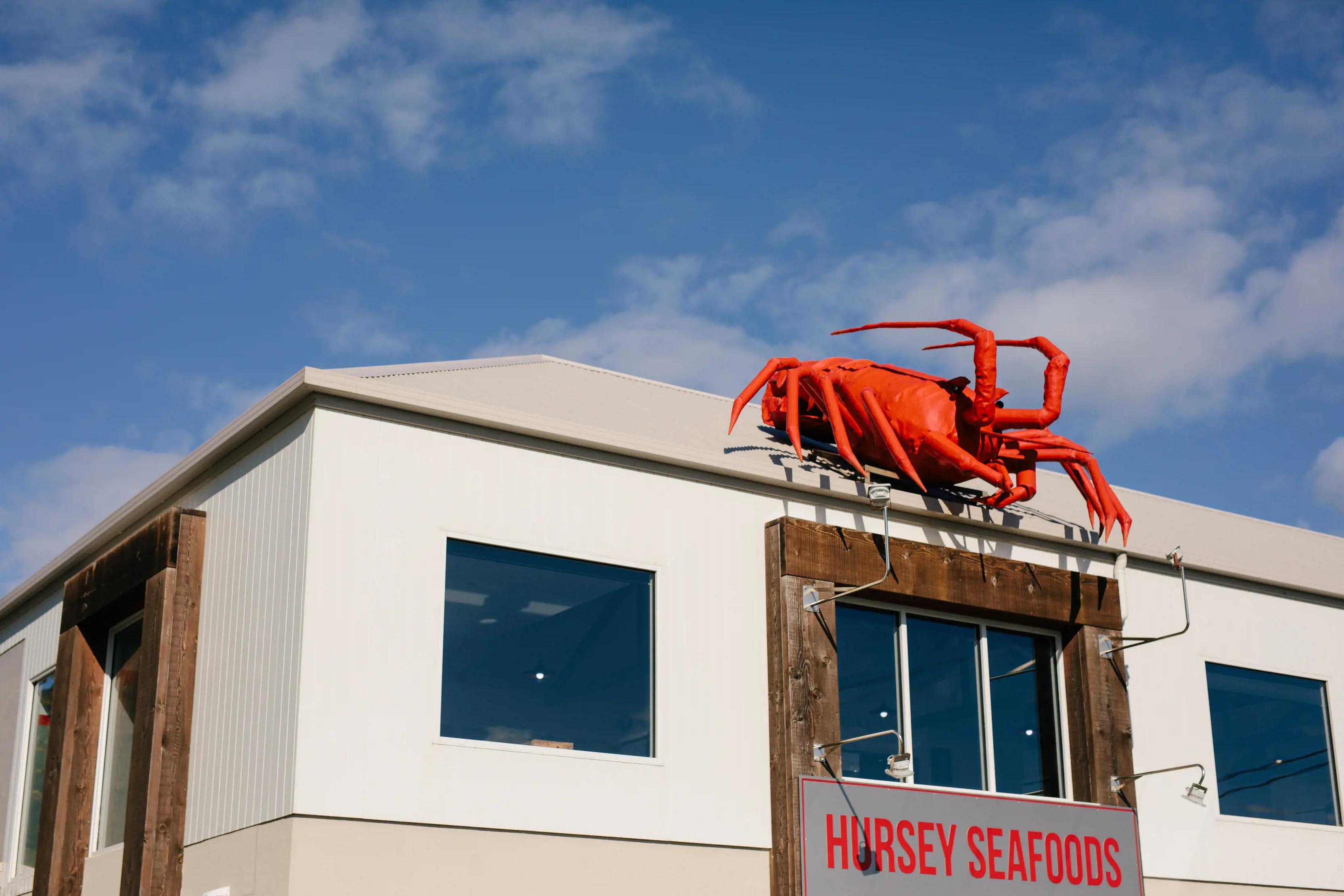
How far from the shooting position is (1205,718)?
12500 millimetres

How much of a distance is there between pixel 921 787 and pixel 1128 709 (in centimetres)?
233

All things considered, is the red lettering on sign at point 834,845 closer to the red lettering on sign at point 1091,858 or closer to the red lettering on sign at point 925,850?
the red lettering on sign at point 925,850

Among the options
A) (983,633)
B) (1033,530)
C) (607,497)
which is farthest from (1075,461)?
(607,497)

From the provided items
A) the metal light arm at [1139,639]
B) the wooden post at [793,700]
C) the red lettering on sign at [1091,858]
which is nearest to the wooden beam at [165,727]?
the wooden post at [793,700]

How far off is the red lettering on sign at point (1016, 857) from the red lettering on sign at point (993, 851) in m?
0.07

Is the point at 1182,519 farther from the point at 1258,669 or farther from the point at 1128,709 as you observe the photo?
the point at 1128,709

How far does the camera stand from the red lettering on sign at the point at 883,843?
33.6ft

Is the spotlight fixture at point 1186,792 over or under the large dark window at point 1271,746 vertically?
under

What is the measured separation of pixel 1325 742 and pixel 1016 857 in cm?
407

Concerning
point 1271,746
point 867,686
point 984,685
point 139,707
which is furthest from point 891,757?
point 139,707

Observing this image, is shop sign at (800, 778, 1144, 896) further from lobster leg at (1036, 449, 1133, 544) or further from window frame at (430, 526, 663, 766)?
lobster leg at (1036, 449, 1133, 544)

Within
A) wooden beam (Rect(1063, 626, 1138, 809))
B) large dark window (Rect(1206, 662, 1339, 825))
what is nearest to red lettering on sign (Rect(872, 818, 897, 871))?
wooden beam (Rect(1063, 626, 1138, 809))

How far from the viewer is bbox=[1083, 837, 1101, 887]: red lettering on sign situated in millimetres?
11164

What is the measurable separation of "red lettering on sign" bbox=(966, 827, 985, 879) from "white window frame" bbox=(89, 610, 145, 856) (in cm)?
604
